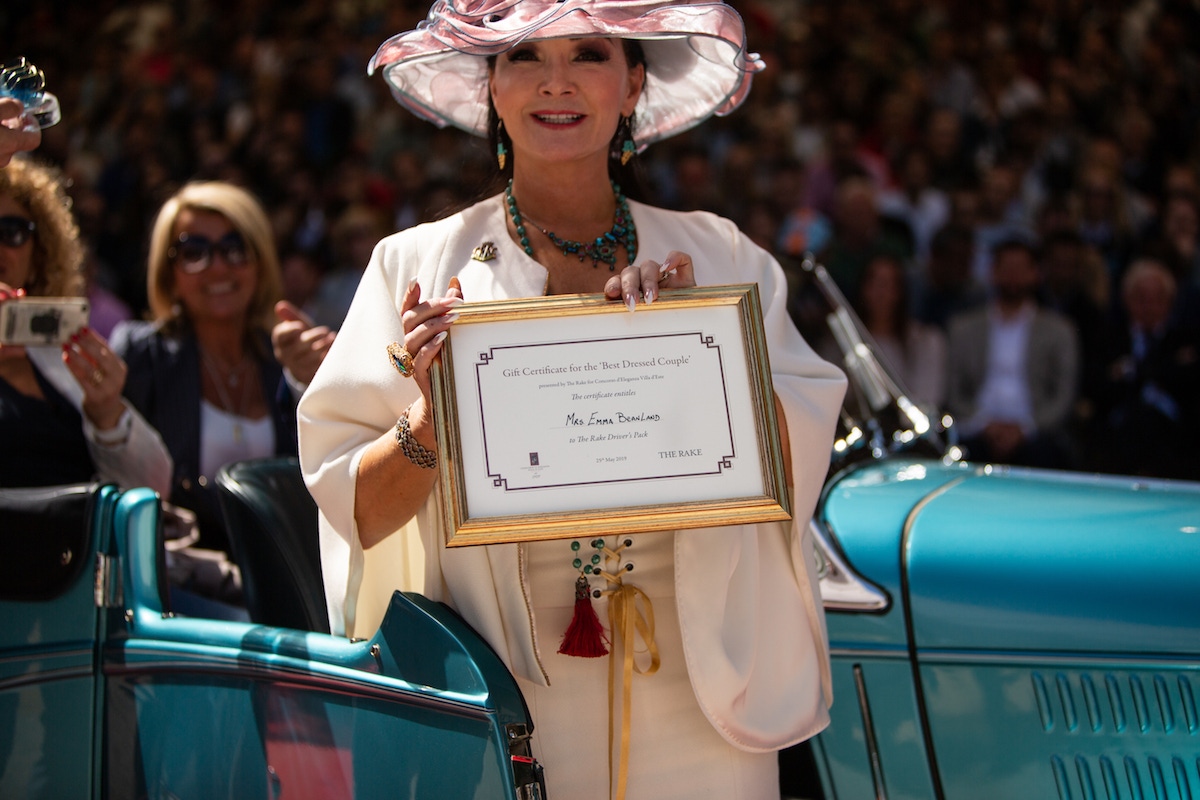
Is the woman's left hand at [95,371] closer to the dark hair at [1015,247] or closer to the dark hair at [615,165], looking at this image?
the dark hair at [615,165]

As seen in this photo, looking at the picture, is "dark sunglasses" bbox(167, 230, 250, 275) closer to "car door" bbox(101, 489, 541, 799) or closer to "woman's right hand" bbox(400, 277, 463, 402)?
"car door" bbox(101, 489, 541, 799)

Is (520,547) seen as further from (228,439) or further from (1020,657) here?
(228,439)

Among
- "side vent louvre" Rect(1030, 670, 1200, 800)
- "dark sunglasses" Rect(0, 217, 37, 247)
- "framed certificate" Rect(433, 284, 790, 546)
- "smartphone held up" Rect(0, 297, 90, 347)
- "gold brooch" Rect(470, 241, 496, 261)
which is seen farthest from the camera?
"dark sunglasses" Rect(0, 217, 37, 247)

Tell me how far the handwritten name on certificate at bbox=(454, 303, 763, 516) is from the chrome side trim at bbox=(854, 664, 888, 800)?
779 mm

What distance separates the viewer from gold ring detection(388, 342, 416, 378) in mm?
1863

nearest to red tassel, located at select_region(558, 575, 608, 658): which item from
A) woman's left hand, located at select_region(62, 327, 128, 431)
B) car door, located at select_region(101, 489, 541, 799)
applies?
car door, located at select_region(101, 489, 541, 799)

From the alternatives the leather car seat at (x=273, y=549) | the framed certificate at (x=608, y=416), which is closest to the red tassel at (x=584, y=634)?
the framed certificate at (x=608, y=416)

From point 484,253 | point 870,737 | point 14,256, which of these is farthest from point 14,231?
point 870,737

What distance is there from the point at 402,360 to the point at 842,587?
3.60 ft

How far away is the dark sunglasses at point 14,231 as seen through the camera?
3.05 meters

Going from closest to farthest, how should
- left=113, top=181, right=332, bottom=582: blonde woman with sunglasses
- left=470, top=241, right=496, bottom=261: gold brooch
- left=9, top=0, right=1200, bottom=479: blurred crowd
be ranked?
1. left=470, top=241, right=496, bottom=261: gold brooch
2. left=113, top=181, right=332, bottom=582: blonde woman with sunglasses
3. left=9, top=0, right=1200, bottom=479: blurred crowd

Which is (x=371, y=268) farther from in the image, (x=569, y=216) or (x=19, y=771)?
(x=19, y=771)

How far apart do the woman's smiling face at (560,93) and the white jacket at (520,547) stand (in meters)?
0.19

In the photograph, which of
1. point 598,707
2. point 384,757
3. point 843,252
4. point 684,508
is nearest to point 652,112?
point 684,508
